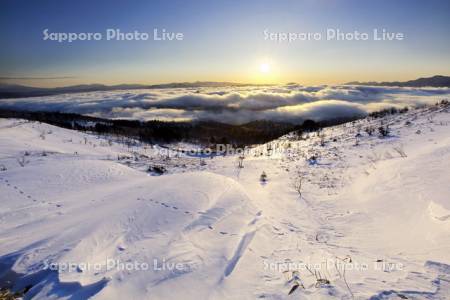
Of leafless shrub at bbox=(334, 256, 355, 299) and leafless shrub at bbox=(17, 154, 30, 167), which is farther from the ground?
leafless shrub at bbox=(17, 154, 30, 167)

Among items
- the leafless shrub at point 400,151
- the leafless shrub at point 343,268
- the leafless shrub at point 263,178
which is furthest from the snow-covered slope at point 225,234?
the leafless shrub at point 400,151

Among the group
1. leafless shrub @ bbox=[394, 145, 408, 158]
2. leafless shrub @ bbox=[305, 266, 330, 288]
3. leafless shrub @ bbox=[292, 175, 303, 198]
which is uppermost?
leafless shrub @ bbox=[394, 145, 408, 158]

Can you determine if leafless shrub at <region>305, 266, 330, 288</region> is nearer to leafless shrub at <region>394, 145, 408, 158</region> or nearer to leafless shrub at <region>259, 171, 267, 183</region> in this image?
leafless shrub at <region>259, 171, 267, 183</region>

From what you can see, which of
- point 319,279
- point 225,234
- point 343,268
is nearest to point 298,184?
point 225,234

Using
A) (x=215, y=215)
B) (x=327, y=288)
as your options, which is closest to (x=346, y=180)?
(x=215, y=215)

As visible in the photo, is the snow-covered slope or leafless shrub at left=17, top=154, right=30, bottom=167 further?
leafless shrub at left=17, top=154, right=30, bottom=167

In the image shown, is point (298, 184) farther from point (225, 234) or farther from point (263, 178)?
point (225, 234)

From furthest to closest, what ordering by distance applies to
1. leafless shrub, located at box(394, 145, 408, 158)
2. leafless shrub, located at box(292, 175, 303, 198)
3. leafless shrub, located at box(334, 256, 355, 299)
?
leafless shrub, located at box(394, 145, 408, 158) < leafless shrub, located at box(292, 175, 303, 198) < leafless shrub, located at box(334, 256, 355, 299)

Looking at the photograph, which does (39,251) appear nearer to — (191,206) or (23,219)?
(23,219)

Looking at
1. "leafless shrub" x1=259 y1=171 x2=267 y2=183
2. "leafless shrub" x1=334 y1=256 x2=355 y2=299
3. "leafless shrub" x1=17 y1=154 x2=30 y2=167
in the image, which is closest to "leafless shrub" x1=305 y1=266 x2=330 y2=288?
"leafless shrub" x1=334 y1=256 x2=355 y2=299
